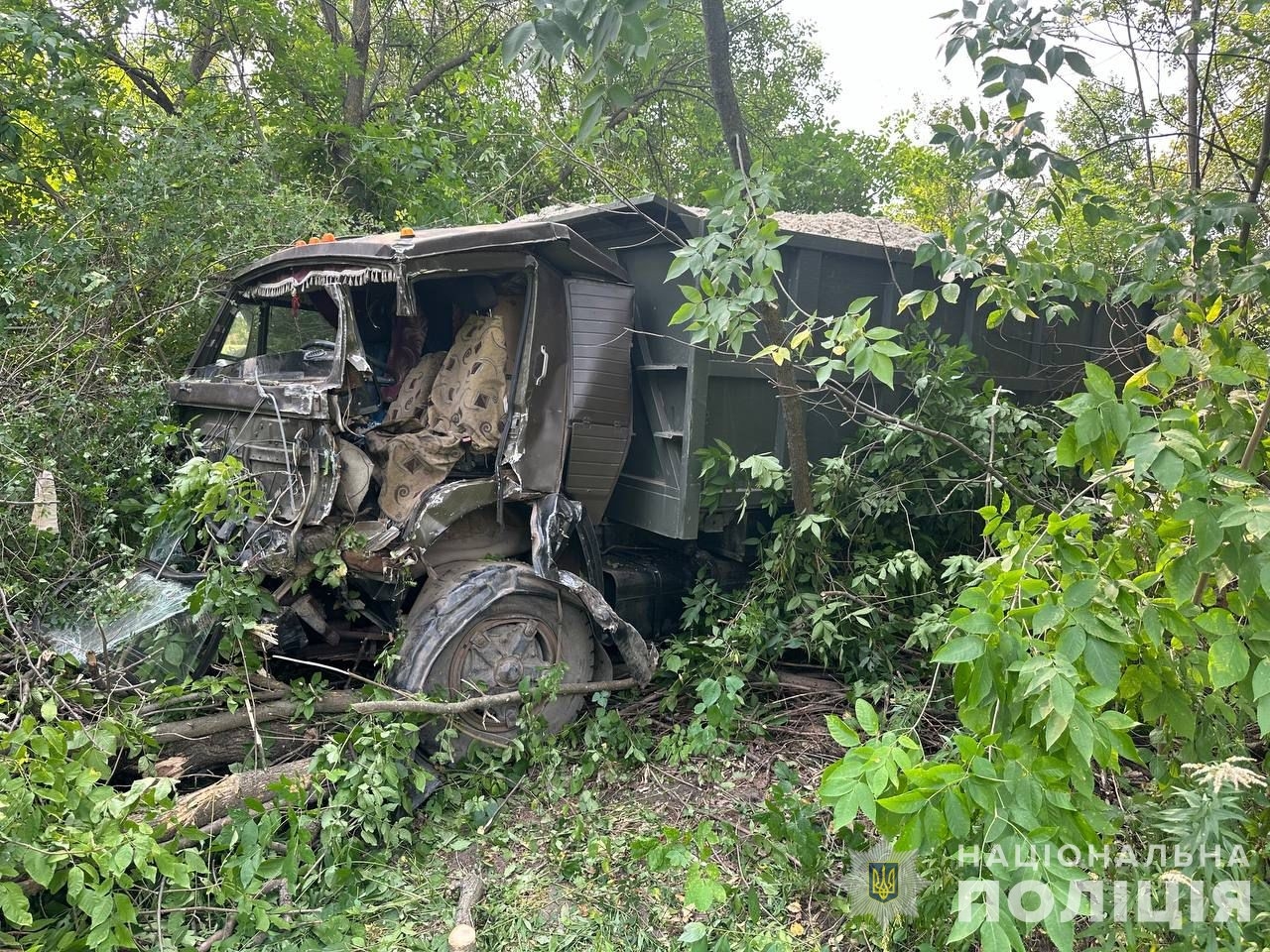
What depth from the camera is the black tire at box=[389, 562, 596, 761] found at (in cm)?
370

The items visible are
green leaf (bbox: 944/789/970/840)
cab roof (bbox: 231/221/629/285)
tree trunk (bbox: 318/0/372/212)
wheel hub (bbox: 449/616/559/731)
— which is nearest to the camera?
green leaf (bbox: 944/789/970/840)

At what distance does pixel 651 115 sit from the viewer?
13039 mm

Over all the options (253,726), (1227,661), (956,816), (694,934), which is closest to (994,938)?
(956,816)

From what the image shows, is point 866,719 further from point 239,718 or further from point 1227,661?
point 239,718

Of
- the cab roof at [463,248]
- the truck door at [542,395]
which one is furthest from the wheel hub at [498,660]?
the cab roof at [463,248]

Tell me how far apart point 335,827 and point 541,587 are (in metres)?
1.35

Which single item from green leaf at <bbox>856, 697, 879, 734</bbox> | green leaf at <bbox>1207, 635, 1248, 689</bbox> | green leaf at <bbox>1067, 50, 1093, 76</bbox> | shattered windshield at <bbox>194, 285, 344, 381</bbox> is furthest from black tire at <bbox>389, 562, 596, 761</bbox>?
green leaf at <bbox>1067, 50, 1093, 76</bbox>

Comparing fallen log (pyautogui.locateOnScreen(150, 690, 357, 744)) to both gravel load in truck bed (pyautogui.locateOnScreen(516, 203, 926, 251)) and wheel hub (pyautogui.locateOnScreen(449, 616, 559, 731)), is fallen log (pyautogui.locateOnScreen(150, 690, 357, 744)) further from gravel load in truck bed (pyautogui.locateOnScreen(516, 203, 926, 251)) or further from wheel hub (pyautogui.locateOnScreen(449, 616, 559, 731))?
gravel load in truck bed (pyautogui.locateOnScreen(516, 203, 926, 251))

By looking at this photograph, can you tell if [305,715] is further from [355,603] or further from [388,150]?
[388,150]

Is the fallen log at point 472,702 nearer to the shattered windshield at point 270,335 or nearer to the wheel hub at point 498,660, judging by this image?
the wheel hub at point 498,660

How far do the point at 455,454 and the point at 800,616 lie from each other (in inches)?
73.9

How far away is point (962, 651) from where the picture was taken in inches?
76.7

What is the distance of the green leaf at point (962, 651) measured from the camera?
194cm

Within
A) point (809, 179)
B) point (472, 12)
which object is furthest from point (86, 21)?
point (809, 179)
